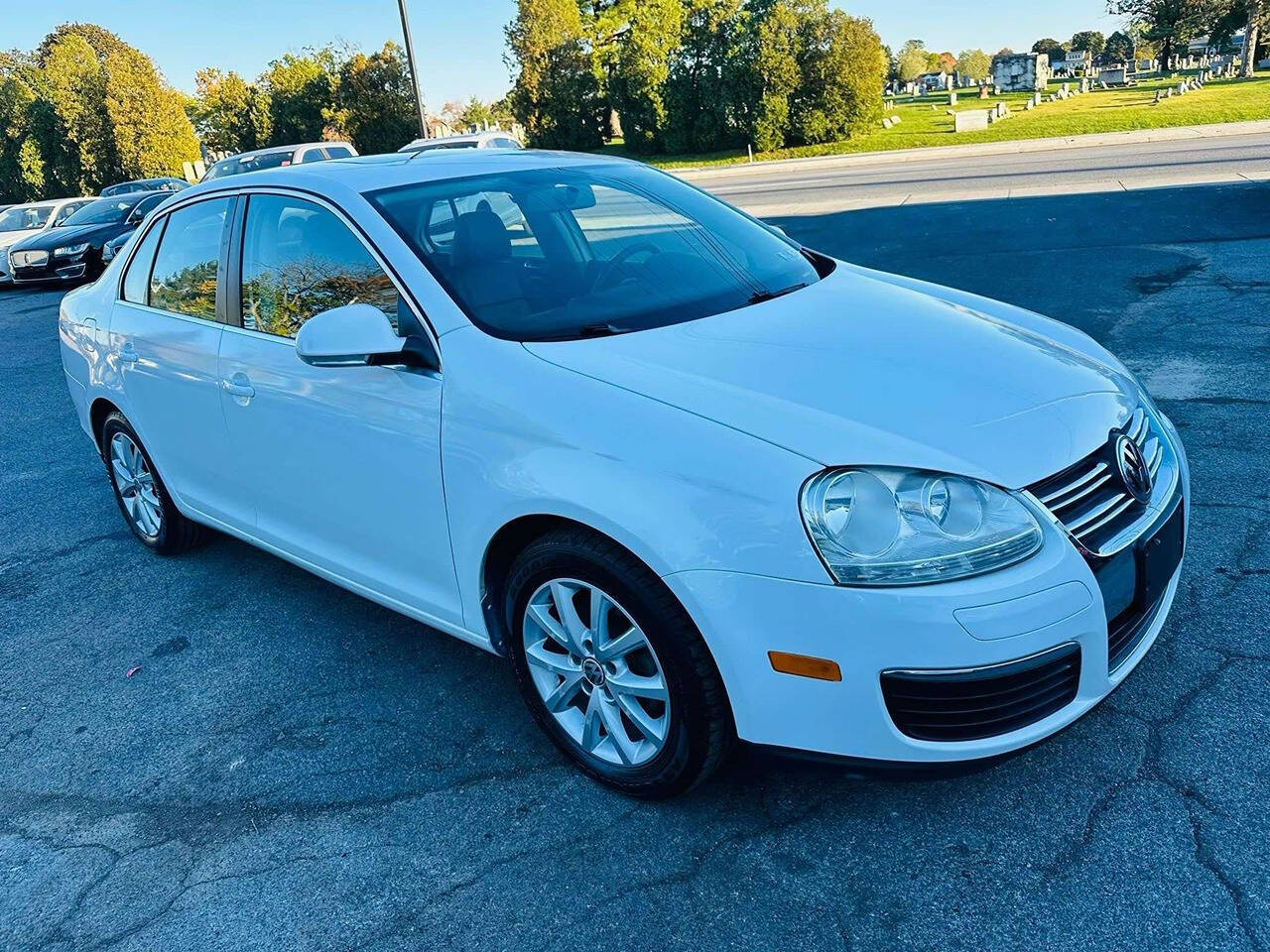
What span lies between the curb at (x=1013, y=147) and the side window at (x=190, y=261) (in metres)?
16.2

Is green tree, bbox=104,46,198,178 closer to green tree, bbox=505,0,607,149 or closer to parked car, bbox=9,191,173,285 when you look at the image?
green tree, bbox=505,0,607,149

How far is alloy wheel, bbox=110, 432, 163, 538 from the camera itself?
466 centimetres

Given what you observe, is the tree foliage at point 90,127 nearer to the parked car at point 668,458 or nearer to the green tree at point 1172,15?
the parked car at point 668,458

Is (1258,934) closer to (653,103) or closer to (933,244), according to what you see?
(933,244)

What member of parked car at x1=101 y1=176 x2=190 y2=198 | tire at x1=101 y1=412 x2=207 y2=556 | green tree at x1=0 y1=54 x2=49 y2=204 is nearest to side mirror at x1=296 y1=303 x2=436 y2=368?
tire at x1=101 y1=412 x2=207 y2=556

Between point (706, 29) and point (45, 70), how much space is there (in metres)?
32.6

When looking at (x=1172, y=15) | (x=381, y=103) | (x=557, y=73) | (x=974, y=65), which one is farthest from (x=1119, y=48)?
(x=381, y=103)

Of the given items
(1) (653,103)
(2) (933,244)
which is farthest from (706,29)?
(2) (933,244)

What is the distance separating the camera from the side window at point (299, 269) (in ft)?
10.4

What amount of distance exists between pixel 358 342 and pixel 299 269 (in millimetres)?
788

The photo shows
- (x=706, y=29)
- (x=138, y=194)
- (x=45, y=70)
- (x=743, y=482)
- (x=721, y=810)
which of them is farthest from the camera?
(x=45, y=70)

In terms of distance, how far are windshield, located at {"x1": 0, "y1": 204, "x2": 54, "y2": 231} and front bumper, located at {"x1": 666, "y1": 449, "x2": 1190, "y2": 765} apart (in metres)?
21.5

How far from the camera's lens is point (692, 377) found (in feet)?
8.37

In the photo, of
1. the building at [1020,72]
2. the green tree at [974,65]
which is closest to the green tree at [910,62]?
the green tree at [974,65]
